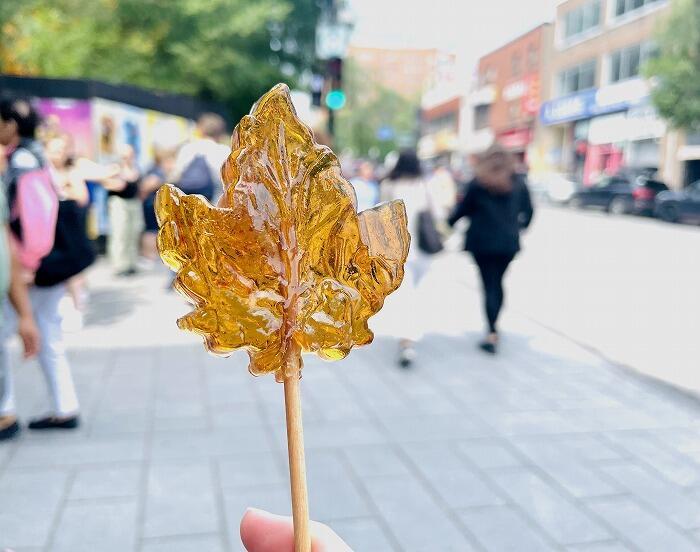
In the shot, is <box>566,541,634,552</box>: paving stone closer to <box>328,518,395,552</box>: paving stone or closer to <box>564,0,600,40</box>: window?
<box>328,518,395,552</box>: paving stone

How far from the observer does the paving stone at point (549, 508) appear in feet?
9.50

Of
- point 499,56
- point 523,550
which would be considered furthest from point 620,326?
point 499,56

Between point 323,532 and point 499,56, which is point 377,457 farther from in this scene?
point 499,56

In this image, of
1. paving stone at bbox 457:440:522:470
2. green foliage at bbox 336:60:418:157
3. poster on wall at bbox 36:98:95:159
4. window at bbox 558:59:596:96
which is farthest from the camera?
green foliage at bbox 336:60:418:157

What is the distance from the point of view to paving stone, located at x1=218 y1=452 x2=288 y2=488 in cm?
332

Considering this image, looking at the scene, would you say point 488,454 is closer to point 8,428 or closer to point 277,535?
point 8,428

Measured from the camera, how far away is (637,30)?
28.5m

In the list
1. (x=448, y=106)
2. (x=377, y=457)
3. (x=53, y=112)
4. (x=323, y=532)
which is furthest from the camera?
(x=448, y=106)

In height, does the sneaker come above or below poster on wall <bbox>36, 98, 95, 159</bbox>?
below

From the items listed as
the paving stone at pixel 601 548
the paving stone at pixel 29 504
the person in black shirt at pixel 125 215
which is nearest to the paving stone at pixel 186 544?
the paving stone at pixel 29 504

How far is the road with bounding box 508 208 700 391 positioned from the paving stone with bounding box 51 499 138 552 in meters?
3.92

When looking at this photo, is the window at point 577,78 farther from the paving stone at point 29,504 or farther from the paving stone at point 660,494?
the paving stone at point 29,504

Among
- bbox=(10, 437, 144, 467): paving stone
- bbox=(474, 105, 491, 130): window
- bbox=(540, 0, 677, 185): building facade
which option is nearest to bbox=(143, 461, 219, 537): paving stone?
bbox=(10, 437, 144, 467): paving stone

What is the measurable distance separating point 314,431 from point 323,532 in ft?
9.44
